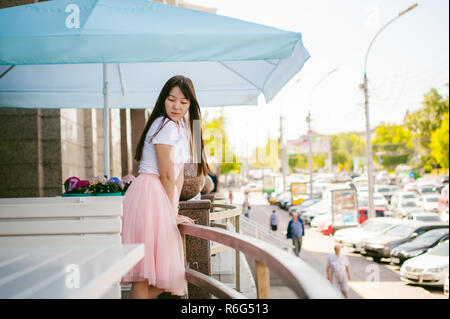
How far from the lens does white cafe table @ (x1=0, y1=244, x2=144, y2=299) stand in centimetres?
120

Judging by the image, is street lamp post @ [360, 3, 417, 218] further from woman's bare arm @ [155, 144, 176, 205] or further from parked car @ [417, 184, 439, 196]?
parked car @ [417, 184, 439, 196]

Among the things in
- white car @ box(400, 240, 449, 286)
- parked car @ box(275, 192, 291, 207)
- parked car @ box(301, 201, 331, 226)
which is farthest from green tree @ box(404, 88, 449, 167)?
white car @ box(400, 240, 449, 286)

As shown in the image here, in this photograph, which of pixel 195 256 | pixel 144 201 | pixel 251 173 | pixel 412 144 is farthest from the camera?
pixel 251 173


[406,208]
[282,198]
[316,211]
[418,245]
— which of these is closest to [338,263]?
[418,245]

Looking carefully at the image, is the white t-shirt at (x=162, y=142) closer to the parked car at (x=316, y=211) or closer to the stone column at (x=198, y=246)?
the stone column at (x=198, y=246)

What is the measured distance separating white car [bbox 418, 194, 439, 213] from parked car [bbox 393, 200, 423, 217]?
1756 millimetres

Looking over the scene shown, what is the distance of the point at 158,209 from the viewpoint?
2713 millimetres

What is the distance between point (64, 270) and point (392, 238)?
19.0 m

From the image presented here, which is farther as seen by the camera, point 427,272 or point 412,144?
point 412,144

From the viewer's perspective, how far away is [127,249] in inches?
65.1

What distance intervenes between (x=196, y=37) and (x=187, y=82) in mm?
319
